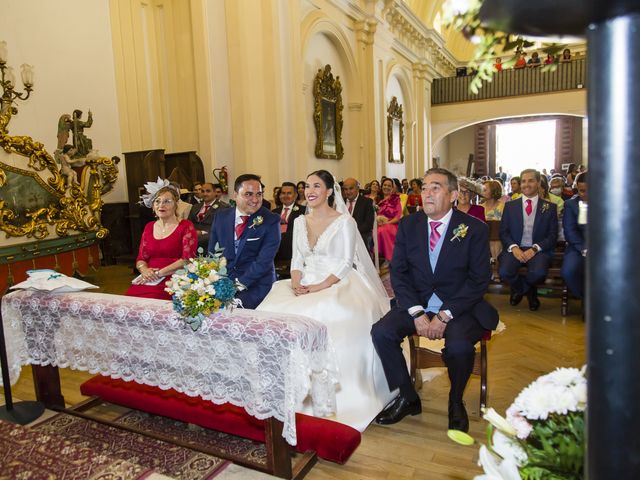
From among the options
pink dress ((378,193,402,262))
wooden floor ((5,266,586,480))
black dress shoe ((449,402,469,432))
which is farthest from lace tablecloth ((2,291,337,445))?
pink dress ((378,193,402,262))

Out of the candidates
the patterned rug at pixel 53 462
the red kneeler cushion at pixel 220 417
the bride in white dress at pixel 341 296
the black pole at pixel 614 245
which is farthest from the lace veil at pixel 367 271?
the black pole at pixel 614 245

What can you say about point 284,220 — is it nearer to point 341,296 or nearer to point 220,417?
point 341,296

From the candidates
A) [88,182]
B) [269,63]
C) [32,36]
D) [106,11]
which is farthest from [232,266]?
[106,11]

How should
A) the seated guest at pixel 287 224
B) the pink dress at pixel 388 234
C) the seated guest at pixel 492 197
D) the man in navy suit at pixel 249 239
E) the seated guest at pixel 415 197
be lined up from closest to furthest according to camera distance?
1. the man in navy suit at pixel 249 239
2. the seated guest at pixel 287 224
3. the seated guest at pixel 492 197
4. the pink dress at pixel 388 234
5. the seated guest at pixel 415 197

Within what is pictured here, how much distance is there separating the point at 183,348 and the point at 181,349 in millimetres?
17

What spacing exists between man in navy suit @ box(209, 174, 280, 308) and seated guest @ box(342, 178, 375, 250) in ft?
9.74

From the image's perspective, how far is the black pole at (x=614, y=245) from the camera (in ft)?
2.02

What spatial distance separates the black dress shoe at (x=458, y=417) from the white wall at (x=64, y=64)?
8718 mm

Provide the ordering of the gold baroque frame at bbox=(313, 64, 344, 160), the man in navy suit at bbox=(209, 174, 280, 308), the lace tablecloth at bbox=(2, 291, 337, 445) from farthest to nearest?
the gold baroque frame at bbox=(313, 64, 344, 160) → the man in navy suit at bbox=(209, 174, 280, 308) → the lace tablecloth at bbox=(2, 291, 337, 445)

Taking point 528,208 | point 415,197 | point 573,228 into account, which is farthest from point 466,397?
point 415,197

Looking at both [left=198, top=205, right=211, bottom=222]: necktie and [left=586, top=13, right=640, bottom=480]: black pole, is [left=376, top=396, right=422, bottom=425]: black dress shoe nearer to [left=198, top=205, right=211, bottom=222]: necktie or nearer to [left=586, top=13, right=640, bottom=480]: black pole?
[left=586, top=13, right=640, bottom=480]: black pole

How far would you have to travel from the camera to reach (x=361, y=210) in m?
7.23

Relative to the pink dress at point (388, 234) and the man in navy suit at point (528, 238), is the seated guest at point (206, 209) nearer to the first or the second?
the pink dress at point (388, 234)

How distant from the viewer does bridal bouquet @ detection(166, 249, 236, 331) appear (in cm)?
269
